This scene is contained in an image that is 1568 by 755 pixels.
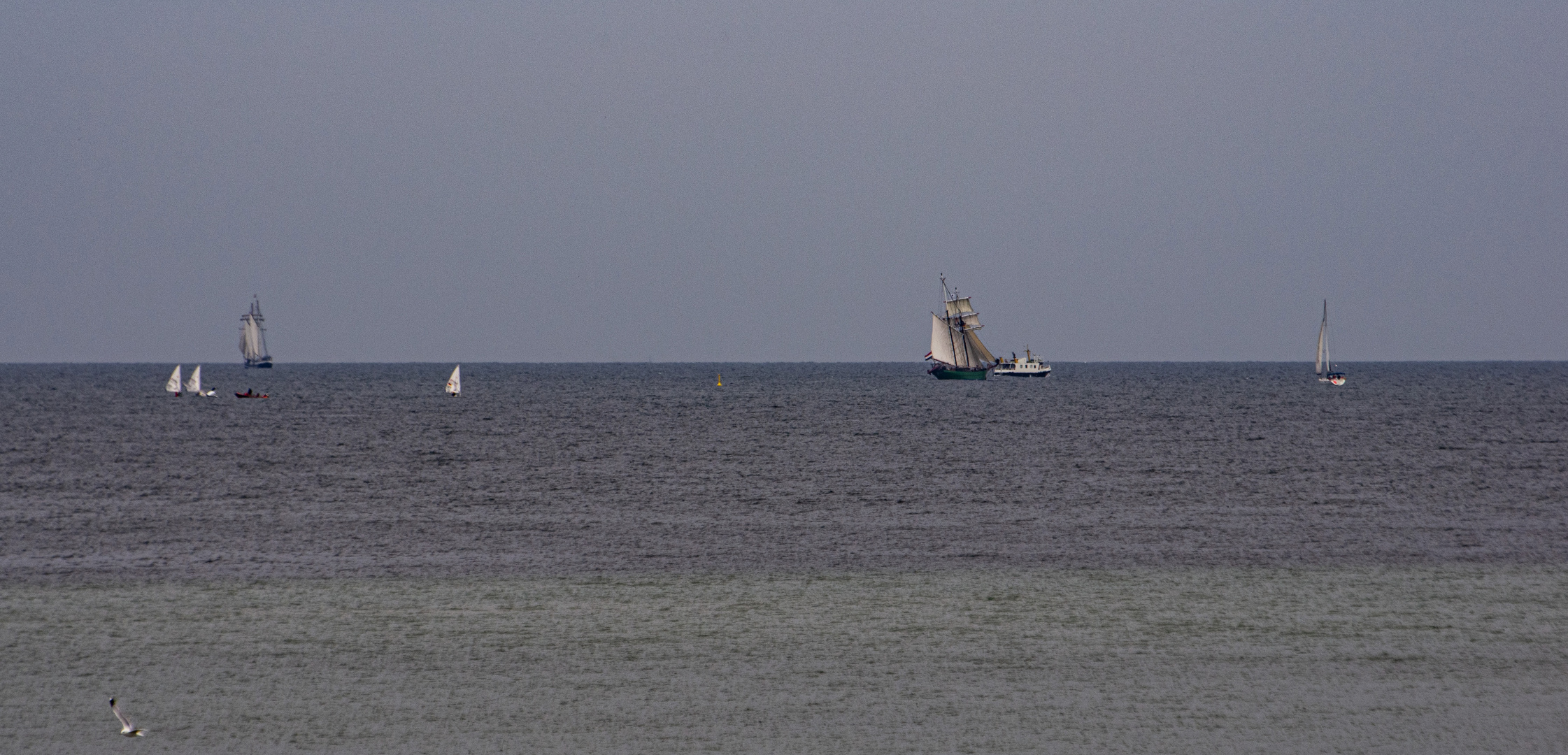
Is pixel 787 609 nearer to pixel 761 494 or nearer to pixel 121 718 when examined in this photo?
pixel 121 718

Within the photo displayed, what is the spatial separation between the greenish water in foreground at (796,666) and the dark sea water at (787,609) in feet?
0.23

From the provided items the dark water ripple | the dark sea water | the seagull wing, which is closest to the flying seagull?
the seagull wing

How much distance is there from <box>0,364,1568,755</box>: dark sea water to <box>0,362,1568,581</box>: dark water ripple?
0.95ft

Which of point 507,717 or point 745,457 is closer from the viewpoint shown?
point 507,717

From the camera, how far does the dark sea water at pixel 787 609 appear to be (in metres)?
13.7

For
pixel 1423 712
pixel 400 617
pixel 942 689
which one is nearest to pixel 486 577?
pixel 400 617

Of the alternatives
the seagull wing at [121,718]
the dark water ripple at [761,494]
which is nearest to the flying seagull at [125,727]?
the seagull wing at [121,718]

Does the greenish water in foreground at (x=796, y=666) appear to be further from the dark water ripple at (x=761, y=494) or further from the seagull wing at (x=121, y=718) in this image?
the dark water ripple at (x=761, y=494)

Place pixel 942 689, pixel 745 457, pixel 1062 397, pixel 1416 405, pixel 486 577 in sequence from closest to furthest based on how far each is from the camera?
pixel 942 689 → pixel 486 577 → pixel 745 457 → pixel 1416 405 → pixel 1062 397

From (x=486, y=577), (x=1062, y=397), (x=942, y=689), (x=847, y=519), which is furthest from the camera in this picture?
(x=1062, y=397)

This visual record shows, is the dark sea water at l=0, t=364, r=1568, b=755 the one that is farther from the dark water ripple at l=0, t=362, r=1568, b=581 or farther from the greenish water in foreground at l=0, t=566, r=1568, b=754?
the dark water ripple at l=0, t=362, r=1568, b=581

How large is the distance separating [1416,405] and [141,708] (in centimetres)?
13744

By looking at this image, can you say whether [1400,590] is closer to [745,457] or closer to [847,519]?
[847,519]

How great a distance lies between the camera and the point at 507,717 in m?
14.0
